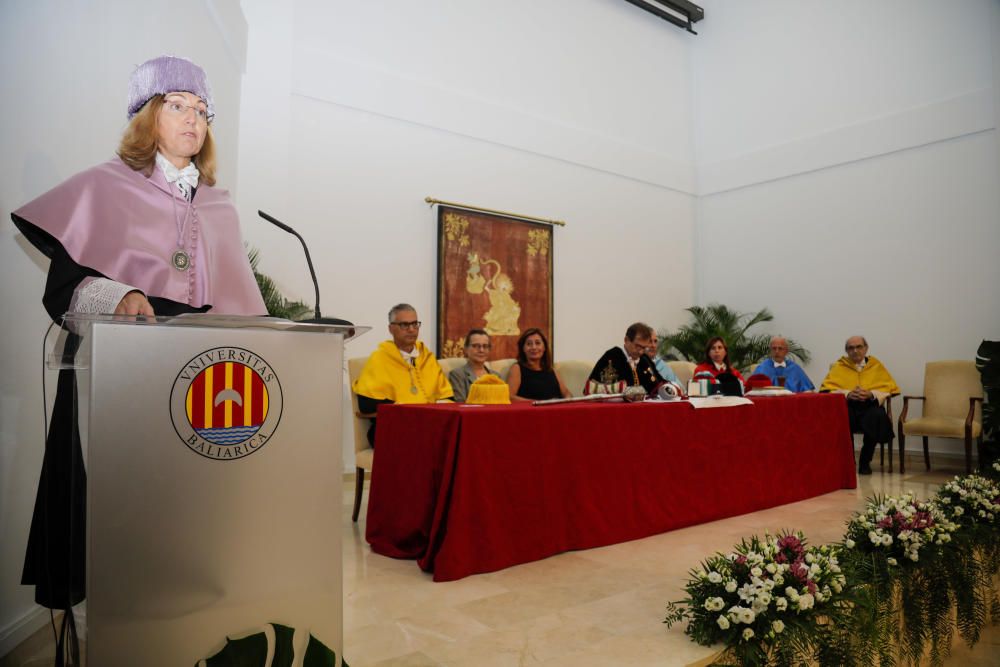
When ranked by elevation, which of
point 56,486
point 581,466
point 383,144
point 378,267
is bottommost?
point 581,466

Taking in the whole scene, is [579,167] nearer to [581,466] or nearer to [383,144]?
[383,144]

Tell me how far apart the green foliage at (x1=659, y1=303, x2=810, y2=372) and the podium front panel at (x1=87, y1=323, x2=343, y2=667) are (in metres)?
7.03

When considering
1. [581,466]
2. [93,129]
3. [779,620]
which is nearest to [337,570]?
[779,620]

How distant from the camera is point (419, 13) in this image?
6430 mm

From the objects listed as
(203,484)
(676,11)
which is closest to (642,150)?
(676,11)

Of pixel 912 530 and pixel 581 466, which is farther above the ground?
pixel 581 466

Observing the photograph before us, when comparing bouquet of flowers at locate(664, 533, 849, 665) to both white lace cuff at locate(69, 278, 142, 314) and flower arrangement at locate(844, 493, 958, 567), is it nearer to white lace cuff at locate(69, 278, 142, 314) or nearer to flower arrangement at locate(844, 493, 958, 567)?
flower arrangement at locate(844, 493, 958, 567)

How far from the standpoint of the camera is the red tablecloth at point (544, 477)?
271cm

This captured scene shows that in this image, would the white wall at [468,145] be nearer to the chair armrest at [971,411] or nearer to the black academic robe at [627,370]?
the black academic robe at [627,370]

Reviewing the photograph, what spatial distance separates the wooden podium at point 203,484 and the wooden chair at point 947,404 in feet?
19.4

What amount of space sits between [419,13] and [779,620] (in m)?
6.20

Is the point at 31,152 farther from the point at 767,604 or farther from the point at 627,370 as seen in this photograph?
the point at 627,370

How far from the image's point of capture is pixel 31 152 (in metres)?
2.15

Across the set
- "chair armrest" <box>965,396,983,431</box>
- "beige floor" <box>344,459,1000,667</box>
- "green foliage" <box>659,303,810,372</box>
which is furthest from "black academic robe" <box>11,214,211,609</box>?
"green foliage" <box>659,303,810,372</box>
